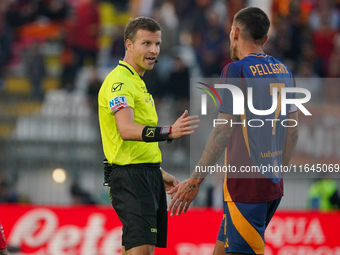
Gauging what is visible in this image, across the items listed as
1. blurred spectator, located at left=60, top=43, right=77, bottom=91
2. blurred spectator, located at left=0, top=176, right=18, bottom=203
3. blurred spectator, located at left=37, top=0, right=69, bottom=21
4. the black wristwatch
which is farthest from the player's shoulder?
blurred spectator, located at left=37, top=0, right=69, bottom=21

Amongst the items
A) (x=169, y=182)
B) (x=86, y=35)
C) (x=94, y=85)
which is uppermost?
(x=86, y=35)

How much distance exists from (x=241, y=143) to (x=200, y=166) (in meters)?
0.41

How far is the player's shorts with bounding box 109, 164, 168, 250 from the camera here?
6.12 meters

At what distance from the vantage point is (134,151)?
20.4 ft

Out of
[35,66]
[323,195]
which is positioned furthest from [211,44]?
[323,195]

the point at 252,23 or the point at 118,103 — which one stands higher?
the point at 252,23

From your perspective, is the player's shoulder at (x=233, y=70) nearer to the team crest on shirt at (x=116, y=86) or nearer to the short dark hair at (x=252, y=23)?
→ the short dark hair at (x=252, y=23)

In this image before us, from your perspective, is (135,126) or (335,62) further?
(335,62)

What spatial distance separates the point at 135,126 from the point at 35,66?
35.4 ft

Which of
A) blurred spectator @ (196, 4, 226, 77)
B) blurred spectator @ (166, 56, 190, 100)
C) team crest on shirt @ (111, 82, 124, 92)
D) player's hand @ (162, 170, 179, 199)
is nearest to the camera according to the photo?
team crest on shirt @ (111, 82, 124, 92)

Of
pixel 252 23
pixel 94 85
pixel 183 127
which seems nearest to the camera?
pixel 183 127

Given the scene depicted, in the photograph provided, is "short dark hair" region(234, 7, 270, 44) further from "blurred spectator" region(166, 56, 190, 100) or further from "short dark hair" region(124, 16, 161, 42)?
"blurred spectator" region(166, 56, 190, 100)

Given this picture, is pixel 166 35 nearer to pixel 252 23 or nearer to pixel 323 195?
pixel 323 195

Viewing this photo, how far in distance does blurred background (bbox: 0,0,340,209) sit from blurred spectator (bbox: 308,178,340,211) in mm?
141
